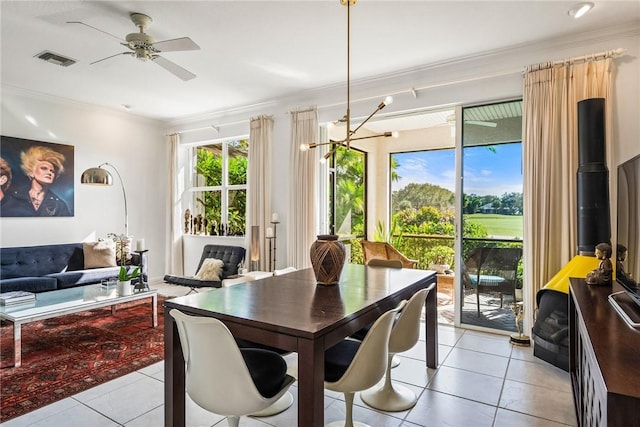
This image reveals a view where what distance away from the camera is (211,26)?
3.19 meters

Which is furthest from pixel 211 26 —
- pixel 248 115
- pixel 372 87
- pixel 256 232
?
pixel 256 232

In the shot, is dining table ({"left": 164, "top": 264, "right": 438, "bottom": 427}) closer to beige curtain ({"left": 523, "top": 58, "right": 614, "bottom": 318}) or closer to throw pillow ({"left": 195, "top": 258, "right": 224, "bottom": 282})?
beige curtain ({"left": 523, "top": 58, "right": 614, "bottom": 318})

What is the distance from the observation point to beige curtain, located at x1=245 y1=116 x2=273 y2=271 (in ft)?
17.4

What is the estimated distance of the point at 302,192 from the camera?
4902mm

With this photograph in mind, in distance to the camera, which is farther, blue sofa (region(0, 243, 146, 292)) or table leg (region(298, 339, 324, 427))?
blue sofa (region(0, 243, 146, 292))

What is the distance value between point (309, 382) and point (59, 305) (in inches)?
116

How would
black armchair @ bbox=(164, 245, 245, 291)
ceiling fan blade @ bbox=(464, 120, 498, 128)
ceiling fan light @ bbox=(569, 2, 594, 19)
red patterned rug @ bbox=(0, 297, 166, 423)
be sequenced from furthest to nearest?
1. black armchair @ bbox=(164, 245, 245, 291)
2. ceiling fan blade @ bbox=(464, 120, 498, 128)
3. ceiling fan light @ bbox=(569, 2, 594, 19)
4. red patterned rug @ bbox=(0, 297, 166, 423)

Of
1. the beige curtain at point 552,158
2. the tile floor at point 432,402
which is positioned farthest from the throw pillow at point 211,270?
the beige curtain at point 552,158

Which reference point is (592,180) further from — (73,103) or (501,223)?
(73,103)

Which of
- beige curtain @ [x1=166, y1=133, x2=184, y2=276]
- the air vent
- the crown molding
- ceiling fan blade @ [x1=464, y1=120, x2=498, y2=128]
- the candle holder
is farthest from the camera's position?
beige curtain @ [x1=166, y1=133, x2=184, y2=276]

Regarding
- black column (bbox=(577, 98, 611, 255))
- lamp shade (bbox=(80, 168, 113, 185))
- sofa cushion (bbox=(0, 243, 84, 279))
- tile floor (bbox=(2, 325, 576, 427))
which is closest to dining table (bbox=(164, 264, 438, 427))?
tile floor (bbox=(2, 325, 576, 427))

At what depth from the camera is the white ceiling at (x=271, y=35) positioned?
9.46ft

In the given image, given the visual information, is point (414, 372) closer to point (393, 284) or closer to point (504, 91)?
point (393, 284)

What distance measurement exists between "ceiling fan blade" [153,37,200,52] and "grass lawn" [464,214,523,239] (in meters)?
3.16
